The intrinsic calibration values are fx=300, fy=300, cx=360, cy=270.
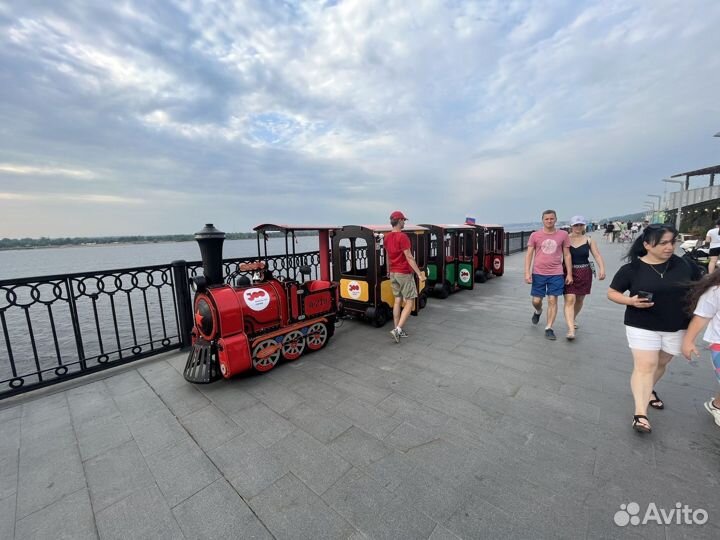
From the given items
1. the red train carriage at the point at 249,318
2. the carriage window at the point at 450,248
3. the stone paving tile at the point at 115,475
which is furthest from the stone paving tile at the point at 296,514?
the carriage window at the point at 450,248

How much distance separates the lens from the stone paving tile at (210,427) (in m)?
2.45

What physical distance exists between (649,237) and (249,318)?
3.92 metres

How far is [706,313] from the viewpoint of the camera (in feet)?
6.88

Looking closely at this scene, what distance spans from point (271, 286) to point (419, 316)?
3.13 metres

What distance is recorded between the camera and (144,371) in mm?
3713

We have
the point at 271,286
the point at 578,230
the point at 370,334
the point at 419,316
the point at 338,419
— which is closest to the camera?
the point at 338,419

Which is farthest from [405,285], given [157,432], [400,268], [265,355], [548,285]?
[157,432]

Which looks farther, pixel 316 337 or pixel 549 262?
pixel 549 262

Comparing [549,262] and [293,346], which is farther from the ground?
[549,262]

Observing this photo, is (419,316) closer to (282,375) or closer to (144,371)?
(282,375)

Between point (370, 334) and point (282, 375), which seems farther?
point (370, 334)

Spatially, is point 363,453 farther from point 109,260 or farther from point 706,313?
point 109,260

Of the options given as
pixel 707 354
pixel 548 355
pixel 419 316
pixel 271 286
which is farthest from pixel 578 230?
pixel 271 286

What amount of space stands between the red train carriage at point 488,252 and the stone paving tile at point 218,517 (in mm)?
8638
